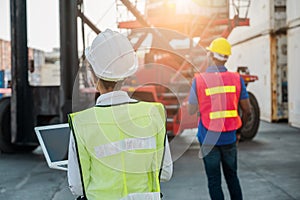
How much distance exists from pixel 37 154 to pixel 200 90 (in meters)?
4.82

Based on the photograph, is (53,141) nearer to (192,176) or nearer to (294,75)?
(192,176)

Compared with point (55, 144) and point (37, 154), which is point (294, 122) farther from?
point (55, 144)

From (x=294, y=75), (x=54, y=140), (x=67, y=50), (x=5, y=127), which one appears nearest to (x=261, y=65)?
(x=294, y=75)

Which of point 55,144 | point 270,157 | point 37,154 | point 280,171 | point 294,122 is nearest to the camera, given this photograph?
point 55,144

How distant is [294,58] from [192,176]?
6.25 meters

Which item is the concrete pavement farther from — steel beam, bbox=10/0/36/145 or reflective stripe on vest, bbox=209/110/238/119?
steel beam, bbox=10/0/36/145

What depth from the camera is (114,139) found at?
5.82 feet

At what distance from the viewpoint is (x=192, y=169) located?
21.6 feet

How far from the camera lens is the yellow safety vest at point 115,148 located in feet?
5.83

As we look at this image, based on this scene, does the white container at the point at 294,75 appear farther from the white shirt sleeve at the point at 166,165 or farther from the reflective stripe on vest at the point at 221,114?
the white shirt sleeve at the point at 166,165

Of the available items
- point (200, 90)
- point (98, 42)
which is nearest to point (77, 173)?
point (98, 42)

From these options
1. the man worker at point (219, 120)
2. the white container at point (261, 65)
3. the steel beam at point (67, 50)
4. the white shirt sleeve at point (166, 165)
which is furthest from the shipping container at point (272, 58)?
the white shirt sleeve at point (166, 165)

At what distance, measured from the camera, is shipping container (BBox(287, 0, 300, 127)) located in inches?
429

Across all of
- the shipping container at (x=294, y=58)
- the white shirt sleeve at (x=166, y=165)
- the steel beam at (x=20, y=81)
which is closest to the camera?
the white shirt sleeve at (x=166, y=165)
